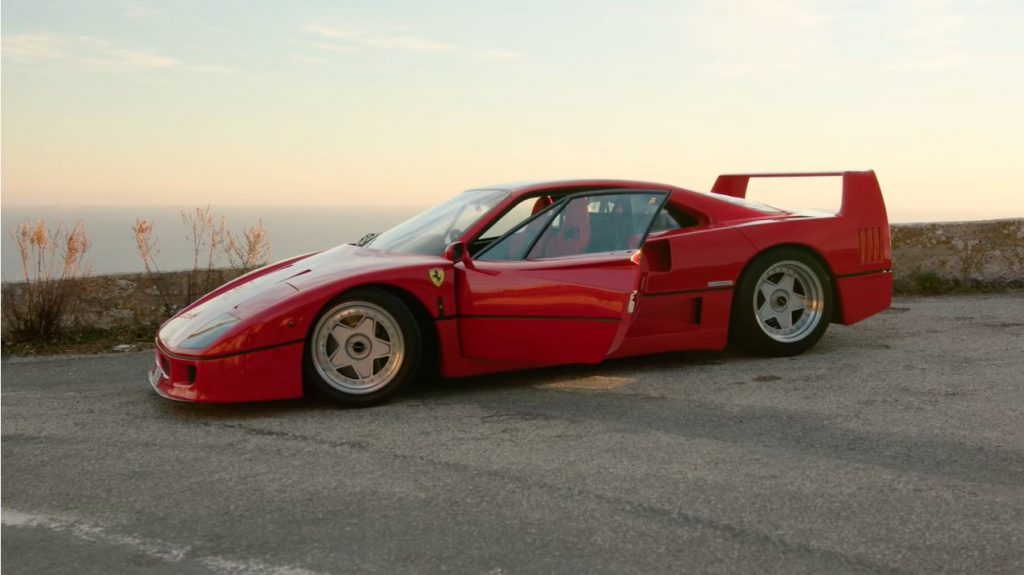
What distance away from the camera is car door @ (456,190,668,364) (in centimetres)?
599

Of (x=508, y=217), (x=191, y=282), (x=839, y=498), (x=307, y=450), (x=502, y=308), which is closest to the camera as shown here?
(x=839, y=498)

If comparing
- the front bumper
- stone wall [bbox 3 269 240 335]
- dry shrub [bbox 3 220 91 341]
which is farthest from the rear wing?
dry shrub [bbox 3 220 91 341]

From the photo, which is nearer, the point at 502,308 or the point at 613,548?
the point at 613,548

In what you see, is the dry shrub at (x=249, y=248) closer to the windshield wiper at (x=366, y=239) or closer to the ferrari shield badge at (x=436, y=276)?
the windshield wiper at (x=366, y=239)

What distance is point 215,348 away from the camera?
5551 mm

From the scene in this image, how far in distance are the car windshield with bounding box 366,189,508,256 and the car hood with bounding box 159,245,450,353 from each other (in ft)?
0.54

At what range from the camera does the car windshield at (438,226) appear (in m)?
6.39

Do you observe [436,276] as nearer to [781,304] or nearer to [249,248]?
[781,304]

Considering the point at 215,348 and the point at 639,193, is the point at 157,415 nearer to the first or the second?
the point at 215,348

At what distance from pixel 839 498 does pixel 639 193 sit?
119 inches

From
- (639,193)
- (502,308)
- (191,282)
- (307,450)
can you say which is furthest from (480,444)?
(191,282)

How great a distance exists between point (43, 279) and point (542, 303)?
4.90 meters

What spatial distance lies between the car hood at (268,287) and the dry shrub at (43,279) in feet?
9.65

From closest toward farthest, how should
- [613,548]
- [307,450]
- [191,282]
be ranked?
[613,548], [307,450], [191,282]
